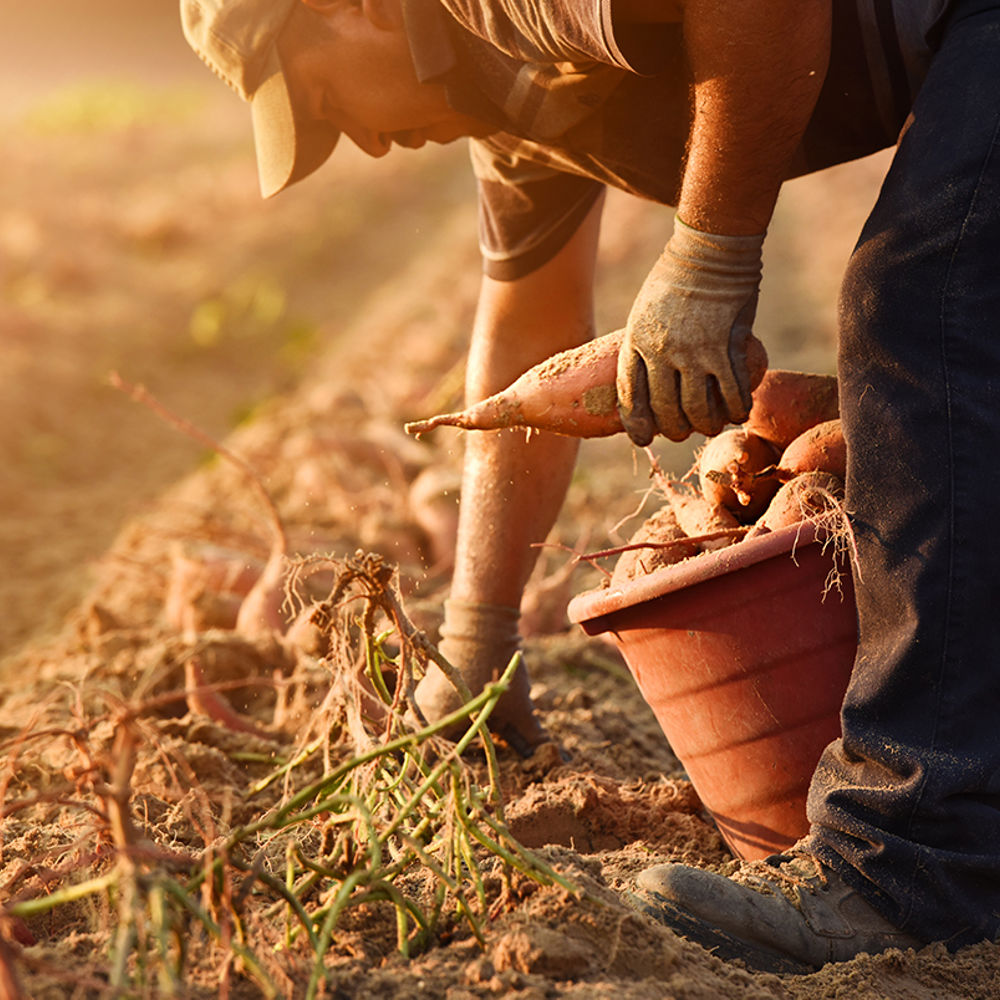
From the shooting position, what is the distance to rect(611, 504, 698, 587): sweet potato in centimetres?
173

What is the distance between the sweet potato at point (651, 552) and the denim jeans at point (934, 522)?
14.1 inches

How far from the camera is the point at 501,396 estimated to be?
5.77ft

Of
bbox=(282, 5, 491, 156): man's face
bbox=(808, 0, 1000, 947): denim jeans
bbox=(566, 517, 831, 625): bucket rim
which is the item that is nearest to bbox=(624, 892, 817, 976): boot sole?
bbox=(808, 0, 1000, 947): denim jeans

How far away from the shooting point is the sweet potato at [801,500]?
1.56m

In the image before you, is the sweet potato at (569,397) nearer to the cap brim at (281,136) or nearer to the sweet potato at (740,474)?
the sweet potato at (740,474)

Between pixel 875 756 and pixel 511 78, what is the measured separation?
109 centimetres

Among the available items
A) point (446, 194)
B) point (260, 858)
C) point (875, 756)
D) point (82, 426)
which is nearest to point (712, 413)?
point (875, 756)

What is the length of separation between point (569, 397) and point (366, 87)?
23.8 inches

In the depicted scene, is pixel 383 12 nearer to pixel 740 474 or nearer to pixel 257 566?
pixel 740 474

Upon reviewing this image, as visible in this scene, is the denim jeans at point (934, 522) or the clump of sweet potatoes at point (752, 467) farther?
the clump of sweet potatoes at point (752, 467)

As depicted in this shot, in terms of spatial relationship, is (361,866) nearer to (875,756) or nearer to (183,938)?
(183,938)

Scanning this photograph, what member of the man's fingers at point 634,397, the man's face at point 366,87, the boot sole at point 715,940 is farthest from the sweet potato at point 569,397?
the boot sole at point 715,940

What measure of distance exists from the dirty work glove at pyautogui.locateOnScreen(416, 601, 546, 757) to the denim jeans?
2.62ft

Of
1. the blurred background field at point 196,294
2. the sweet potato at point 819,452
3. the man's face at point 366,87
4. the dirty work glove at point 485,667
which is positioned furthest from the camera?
the blurred background field at point 196,294
